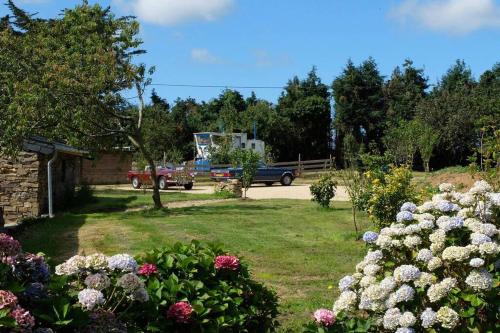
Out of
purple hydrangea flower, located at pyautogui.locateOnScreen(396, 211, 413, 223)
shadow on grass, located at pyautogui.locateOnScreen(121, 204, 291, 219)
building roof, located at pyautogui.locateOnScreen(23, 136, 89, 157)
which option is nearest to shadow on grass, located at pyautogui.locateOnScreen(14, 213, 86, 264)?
shadow on grass, located at pyautogui.locateOnScreen(121, 204, 291, 219)

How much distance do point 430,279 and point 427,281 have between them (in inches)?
1.0

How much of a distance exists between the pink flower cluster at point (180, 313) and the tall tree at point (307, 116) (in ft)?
151

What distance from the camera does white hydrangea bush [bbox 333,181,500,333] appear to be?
374cm

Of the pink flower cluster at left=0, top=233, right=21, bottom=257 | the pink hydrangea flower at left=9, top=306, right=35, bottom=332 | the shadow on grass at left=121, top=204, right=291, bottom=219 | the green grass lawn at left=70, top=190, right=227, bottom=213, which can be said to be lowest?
the shadow on grass at left=121, top=204, right=291, bottom=219

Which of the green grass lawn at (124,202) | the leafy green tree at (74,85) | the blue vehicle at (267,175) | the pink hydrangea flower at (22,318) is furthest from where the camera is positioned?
the blue vehicle at (267,175)

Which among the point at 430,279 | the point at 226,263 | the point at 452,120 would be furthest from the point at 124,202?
the point at 452,120

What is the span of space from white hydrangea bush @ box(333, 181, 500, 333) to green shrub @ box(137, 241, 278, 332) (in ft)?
2.32

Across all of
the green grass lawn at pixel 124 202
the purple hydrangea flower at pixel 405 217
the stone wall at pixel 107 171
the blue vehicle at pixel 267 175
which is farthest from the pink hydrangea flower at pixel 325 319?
the stone wall at pixel 107 171

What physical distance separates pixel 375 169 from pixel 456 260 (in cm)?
861

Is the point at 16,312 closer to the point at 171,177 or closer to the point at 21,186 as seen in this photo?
the point at 21,186

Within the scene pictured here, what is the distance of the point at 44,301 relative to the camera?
3.06 meters

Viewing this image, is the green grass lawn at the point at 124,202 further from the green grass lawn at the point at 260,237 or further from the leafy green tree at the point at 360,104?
the leafy green tree at the point at 360,104

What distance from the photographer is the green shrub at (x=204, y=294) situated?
3.76 meters

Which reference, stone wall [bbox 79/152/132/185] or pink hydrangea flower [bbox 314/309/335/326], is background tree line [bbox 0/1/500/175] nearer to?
stone wall [bbox 79/152/132/185]
